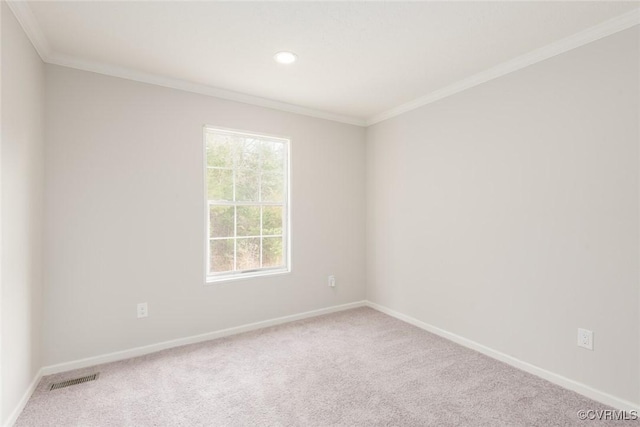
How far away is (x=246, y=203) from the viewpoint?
336cm

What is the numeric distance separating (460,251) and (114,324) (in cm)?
311

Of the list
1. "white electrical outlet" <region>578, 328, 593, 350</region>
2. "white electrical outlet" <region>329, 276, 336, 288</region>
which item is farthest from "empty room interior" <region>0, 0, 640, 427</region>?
"white electrical outlet" <region>329, 276, 336, 288</region>

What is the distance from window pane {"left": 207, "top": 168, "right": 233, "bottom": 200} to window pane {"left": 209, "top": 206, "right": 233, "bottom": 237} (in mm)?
114

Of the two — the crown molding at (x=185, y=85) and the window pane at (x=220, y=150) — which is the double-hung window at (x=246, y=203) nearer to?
the window pane at (x=220, y=150)

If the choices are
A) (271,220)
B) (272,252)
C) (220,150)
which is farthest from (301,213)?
(220,150)

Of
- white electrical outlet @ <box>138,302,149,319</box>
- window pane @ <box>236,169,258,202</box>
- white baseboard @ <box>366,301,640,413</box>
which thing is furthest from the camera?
window pane @ <box>236,169,258,202</box>

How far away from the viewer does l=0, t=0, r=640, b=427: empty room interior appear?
6.41ft

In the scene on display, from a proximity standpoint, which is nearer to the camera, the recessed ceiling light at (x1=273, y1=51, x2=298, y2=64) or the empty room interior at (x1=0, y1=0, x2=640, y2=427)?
the empty room interior at (x1=0, y1=0, x2=640, y2=427)

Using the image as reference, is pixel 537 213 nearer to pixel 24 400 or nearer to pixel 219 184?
pixel 219 184

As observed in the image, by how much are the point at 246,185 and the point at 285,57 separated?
4.58 ft

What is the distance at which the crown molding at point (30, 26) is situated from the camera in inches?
72.0

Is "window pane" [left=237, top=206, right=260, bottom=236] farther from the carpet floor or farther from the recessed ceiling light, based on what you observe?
the recessed ceiling light

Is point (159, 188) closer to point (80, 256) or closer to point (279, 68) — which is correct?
point (80, 256)

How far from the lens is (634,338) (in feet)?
6.38
